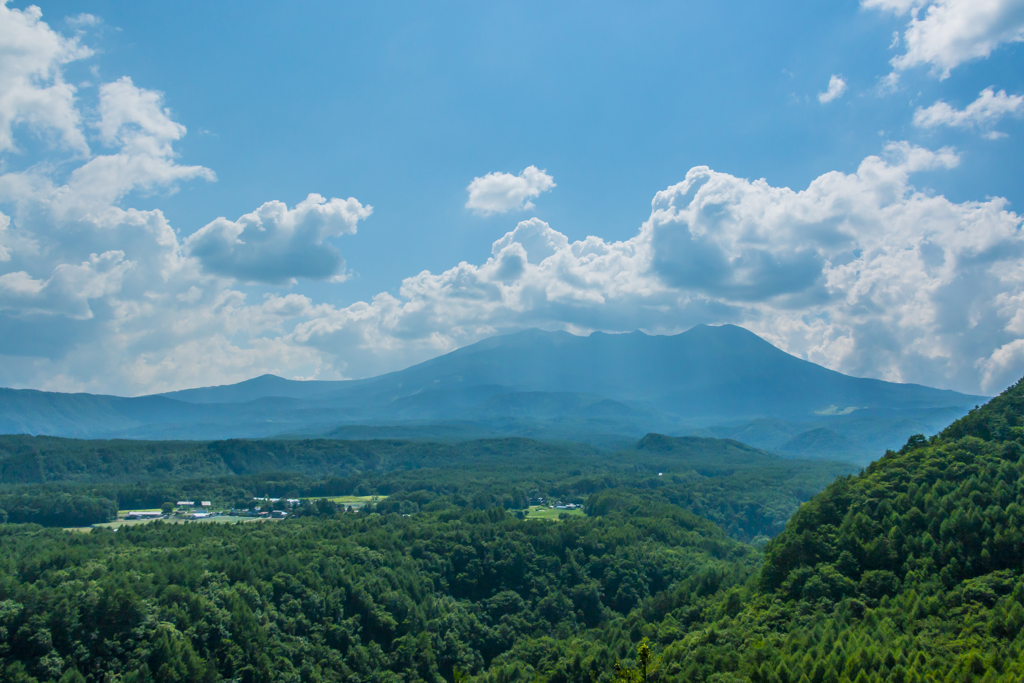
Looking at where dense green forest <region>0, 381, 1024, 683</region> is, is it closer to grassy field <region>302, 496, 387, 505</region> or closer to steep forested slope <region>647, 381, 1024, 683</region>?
steep forested slope <region>647, 381, 1024, 683</region>

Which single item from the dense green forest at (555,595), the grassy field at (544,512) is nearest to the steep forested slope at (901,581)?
the dense green forest at (555,595)

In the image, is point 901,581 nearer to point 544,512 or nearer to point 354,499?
point 544,512

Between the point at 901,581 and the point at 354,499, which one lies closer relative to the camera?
the point at 901,581

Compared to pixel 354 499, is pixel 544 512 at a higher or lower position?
lower

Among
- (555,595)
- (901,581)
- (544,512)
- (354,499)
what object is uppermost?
(901,581)

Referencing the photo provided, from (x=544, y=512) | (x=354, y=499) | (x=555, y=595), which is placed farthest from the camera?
(x=354, y=499)

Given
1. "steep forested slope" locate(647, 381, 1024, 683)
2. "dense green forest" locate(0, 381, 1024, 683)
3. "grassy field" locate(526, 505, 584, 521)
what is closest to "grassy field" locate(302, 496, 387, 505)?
"grassy field" locate(526, 505, 584, 521)

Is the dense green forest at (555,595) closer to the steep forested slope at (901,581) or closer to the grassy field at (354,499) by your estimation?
the steep forested slope at (901,581)

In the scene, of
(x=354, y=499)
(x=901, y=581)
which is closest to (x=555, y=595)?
(x=901, y=581)
